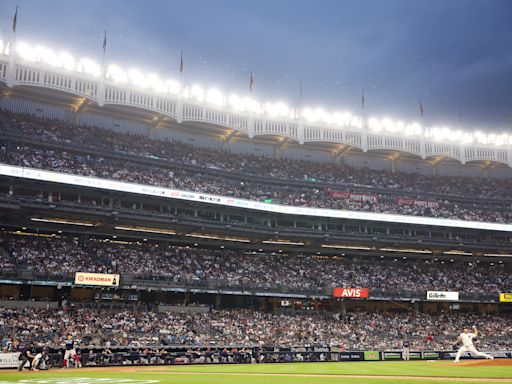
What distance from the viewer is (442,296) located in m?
59.3

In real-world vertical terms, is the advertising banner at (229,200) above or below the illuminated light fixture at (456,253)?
above

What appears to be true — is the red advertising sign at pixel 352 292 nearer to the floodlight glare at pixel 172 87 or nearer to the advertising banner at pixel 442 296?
the advertising banner at pixel 442 296

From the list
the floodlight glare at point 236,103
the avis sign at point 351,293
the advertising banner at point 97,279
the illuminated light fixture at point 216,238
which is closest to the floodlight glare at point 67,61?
the floodlight glare at point 236,103

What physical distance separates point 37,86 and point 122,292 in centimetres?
2277

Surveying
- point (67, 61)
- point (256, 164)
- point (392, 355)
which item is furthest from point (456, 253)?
point (67, 61)

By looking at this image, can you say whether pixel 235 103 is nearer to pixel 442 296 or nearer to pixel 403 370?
pixel 442 296

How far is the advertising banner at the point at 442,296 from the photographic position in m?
59.0

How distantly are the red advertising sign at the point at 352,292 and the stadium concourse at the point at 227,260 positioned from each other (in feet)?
0.88

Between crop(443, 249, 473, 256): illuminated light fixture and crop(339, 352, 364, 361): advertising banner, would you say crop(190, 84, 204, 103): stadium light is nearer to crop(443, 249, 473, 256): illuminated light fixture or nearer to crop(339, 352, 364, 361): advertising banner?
crop(339, 352, 364, 361): advertising banner

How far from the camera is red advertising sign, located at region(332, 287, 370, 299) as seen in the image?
55.8 meters

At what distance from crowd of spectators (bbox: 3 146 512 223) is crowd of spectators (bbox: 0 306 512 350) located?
1289 centimetres

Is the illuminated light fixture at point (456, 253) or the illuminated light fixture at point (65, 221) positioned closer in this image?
the illuminated light fixture at point (65, 221)

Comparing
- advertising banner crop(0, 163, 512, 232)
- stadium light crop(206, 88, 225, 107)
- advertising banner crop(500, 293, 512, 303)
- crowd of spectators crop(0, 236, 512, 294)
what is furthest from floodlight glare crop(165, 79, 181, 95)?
advertising banner crop(500, 293, 512, 303)

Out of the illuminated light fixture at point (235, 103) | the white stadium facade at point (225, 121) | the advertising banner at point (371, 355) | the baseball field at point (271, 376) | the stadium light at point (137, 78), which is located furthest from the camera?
the stadium light at point (137, 78)
